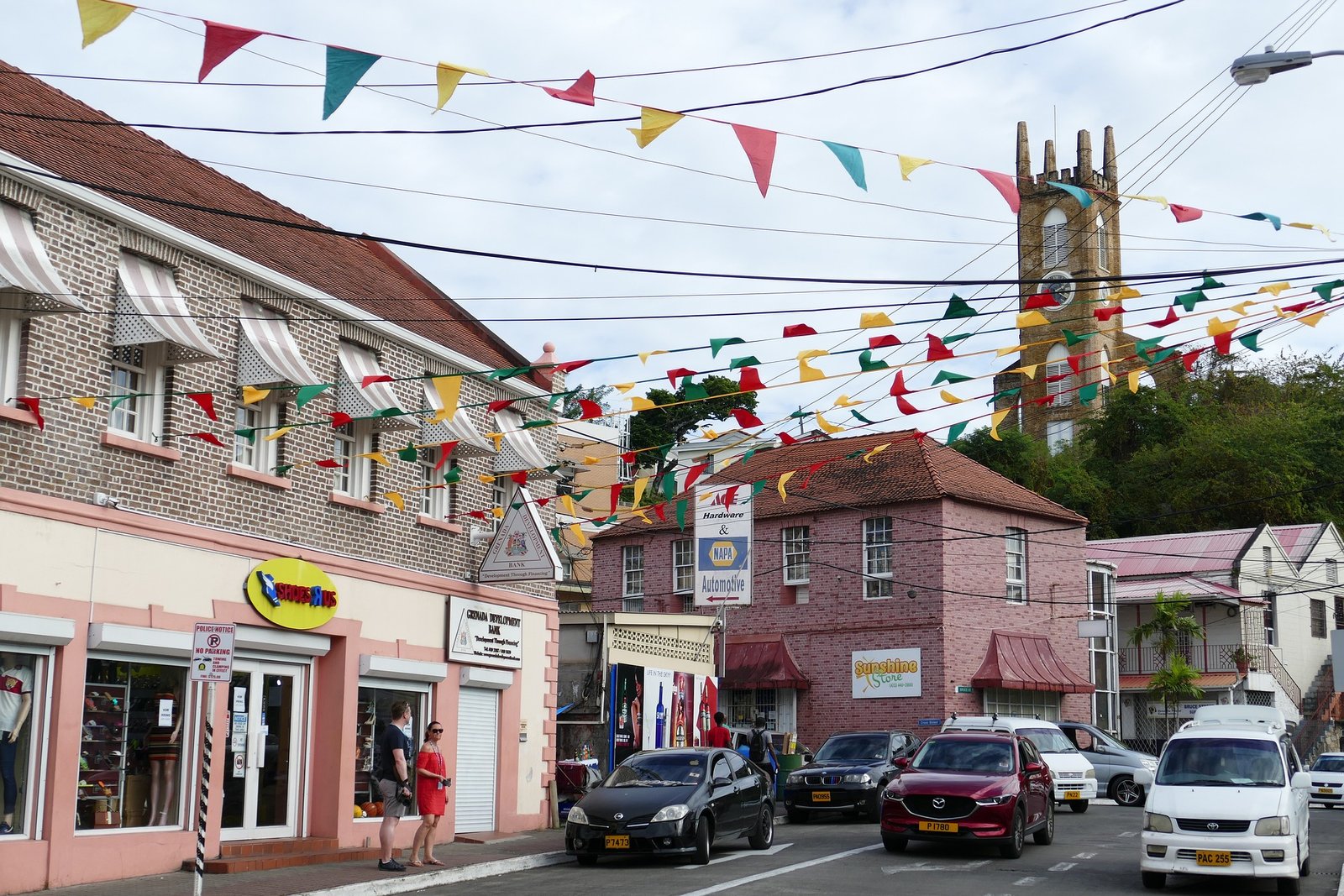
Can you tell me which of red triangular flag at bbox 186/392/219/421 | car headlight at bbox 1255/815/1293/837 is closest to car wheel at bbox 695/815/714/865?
car headlight at bbox 1255/815/1293/837

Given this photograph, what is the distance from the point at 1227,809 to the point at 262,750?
11.1 meters

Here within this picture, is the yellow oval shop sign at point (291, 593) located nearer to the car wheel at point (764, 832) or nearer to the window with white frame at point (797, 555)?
the car wheel at point (764, 832)

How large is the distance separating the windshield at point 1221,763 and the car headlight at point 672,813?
5.53 meters

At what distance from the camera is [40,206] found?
15000 millimetres

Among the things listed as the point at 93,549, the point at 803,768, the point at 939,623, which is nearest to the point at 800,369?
the point at 93,549

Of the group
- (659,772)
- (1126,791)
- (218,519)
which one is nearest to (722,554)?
(1126,791)

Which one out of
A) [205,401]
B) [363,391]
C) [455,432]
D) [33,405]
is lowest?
[33,405]

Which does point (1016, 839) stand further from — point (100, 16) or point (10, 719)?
point (100, 16)

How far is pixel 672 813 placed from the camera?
17734 millimetres

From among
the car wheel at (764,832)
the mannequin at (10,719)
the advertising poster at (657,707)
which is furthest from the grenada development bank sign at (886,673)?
the mannequin at (10,719)

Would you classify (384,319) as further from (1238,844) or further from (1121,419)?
(1121,419)

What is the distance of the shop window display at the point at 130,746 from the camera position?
15.4 meters

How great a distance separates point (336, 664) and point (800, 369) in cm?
790

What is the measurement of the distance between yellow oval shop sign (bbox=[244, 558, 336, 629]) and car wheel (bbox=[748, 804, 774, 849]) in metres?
6.37
